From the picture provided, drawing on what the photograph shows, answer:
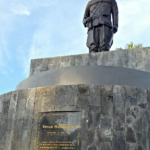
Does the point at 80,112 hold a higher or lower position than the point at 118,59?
lower

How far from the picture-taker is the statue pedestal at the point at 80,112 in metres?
6.96

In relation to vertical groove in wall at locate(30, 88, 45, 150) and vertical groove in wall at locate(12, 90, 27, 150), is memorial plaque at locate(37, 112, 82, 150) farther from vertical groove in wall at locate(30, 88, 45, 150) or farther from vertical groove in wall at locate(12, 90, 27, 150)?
vertical groove in wall at locate(12, 90, 27, 150)

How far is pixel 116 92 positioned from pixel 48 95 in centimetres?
205

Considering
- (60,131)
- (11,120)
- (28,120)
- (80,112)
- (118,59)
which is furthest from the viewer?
(118,59)

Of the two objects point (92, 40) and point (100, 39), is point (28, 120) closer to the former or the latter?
point (92, 40)

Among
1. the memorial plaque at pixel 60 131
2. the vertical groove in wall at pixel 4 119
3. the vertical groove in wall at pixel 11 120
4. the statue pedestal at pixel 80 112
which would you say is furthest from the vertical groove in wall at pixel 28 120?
the vertical groove in wall at pixel 4 119

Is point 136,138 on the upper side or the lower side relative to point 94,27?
lower

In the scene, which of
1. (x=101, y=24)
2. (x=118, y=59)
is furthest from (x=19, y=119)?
(x=101, y=24)

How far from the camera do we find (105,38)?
414 inches

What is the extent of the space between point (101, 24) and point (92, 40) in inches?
30.9

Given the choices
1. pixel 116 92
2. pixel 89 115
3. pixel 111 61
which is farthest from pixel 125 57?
pixel 89 115

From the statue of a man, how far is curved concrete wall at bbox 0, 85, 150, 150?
11.3ft

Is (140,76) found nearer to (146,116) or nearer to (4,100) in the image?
(146,116)

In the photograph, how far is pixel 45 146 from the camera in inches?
281
